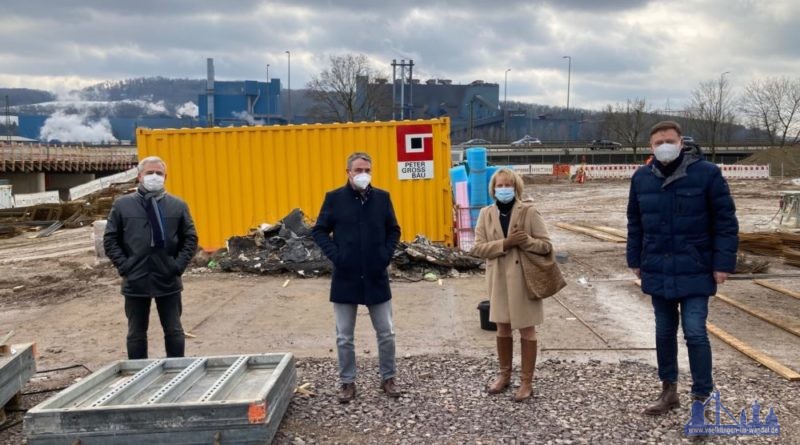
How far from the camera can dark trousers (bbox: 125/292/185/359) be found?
5227mm

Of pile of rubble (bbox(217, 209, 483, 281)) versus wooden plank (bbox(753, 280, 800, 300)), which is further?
pile of rubble (bbox(217, 209, 483, 281))

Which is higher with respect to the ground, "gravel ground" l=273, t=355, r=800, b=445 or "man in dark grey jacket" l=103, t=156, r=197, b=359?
"man in dark grey jacket" l=103, t=156, r=197, b=359

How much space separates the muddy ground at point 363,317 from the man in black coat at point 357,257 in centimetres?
67

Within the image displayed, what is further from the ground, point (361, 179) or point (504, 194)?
point (361, 179)

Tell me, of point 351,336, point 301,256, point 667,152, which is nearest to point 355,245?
point 351,336

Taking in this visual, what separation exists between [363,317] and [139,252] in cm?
356

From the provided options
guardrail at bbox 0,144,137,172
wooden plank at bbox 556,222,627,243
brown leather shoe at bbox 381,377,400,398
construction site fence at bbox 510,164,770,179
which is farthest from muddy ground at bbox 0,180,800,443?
guardrail at bbox 0,144,137,172

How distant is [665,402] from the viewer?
15.1 ft

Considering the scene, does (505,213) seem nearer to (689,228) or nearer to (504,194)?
(504,194)

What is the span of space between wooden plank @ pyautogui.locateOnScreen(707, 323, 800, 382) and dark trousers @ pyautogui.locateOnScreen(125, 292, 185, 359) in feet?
16.5

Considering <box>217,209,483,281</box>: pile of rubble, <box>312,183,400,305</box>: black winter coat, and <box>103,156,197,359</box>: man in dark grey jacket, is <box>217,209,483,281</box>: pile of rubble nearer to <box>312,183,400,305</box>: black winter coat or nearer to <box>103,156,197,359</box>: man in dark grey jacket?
<box>103,156,197,359</box>: man in dark grey jacket

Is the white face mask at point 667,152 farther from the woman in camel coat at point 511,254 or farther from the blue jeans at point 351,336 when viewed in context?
the blue jeans at point 351,336

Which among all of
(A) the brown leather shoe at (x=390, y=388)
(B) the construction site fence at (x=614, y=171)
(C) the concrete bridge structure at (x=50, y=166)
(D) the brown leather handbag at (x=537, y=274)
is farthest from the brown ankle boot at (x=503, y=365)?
(C) the concrete bridge structure at (x=50, y=166)

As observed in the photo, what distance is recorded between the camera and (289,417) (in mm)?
4742
